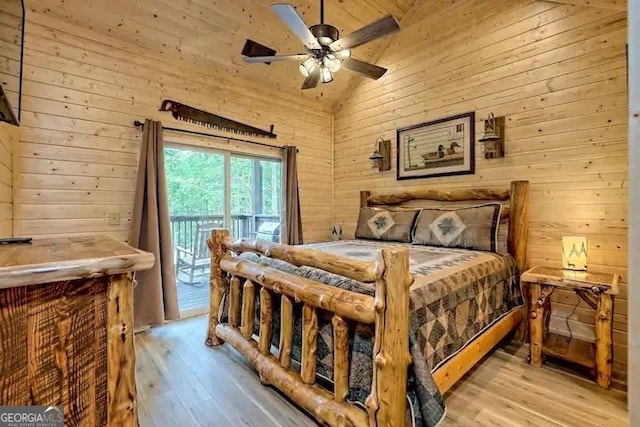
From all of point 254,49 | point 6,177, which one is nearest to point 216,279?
point 6,177

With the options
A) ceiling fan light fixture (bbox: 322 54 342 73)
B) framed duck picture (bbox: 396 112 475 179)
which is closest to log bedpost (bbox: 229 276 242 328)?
ceiling fan light fixture (bbox: 322 54 342 73)

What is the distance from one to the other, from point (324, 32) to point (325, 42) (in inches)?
2.9

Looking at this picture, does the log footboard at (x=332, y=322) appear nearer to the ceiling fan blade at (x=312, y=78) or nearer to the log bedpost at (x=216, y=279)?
the log bedpost at (x=216, y=279)

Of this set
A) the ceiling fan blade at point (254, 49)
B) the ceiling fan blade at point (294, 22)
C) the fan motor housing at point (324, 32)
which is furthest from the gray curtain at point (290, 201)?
the fan motor housing at point (324, 32)

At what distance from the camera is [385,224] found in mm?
3617

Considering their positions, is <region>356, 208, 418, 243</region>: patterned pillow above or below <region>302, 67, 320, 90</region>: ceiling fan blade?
below

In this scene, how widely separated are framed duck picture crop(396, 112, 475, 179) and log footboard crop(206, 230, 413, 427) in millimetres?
2355

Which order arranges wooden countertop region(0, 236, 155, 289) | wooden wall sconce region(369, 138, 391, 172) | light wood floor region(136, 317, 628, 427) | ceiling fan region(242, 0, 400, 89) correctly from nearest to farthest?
wooden countertop region(0, 236, 155, 289), light wood floor region(136, 317, 628, 427), ceiling fan region(242, 0, 400, 89), wooden wall sconce region(369, 138, 391, 172)

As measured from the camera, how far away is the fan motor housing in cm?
216

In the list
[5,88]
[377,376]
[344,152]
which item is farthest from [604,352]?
[5,88]

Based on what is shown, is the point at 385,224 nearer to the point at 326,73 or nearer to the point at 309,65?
the point at 326,73

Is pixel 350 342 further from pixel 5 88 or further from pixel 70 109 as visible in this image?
pixel 70 109

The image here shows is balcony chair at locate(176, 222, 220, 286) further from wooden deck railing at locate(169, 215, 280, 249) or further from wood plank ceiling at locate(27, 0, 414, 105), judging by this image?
wood plank ceiling at locate(27, 0, 414, 105)

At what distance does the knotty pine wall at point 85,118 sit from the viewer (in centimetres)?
252
